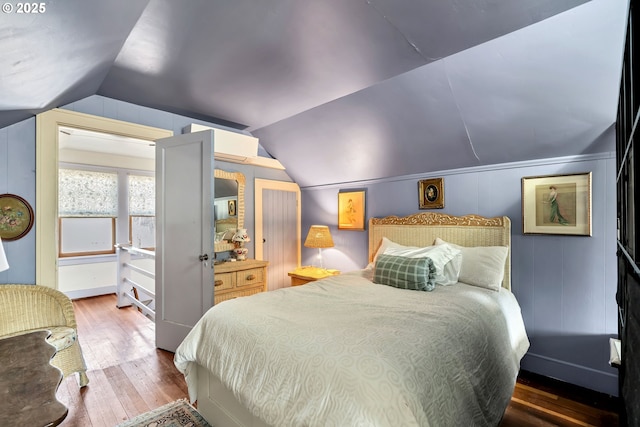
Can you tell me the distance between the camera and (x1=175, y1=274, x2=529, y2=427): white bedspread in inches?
43.7

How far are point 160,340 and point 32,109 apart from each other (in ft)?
7.53

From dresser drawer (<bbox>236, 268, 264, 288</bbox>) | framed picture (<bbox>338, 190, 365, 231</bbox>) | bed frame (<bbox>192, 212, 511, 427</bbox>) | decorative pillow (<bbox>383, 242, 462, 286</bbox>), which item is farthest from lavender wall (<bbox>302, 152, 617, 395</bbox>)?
dresser drawer (<bbox>236, 268, 264, 288</bbox>)

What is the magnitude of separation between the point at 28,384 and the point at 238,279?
2.18 meters

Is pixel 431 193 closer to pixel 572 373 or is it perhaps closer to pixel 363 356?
pixel 572 373

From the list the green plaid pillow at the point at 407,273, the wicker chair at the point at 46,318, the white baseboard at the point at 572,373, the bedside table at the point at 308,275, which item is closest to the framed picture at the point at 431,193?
the green plaid pillow at the point at 407,273

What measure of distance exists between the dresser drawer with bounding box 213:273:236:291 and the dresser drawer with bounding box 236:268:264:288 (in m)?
0.07

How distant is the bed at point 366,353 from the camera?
1.12 metres

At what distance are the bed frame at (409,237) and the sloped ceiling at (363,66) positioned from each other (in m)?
0.58

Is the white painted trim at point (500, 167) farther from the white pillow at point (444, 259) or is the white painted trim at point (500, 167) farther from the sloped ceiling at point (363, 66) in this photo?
the white pillow at point (444, 259)

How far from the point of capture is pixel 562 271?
243 centimetres

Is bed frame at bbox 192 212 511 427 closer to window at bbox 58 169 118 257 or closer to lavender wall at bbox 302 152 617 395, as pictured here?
lavender wall at bbox 302 152 617 395

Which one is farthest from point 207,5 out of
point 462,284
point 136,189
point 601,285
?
point 136,189

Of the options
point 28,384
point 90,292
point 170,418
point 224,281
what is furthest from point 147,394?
point 90,292

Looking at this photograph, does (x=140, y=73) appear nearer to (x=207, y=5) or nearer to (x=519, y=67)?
(x=207, y=5)
